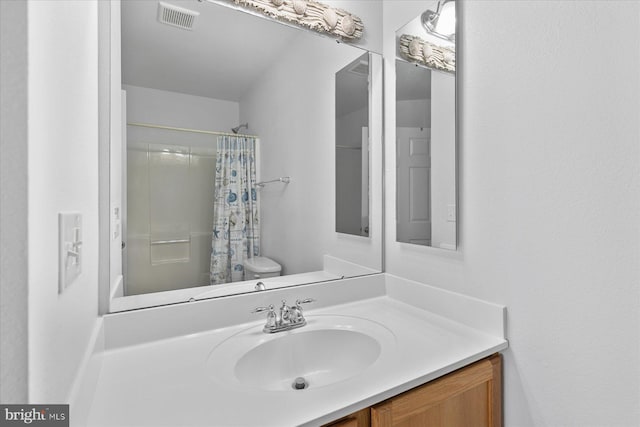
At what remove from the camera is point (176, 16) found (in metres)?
1.07

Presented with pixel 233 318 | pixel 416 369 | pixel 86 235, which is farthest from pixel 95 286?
pixel 416 369

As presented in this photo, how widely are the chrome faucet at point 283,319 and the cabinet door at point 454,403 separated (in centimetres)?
44

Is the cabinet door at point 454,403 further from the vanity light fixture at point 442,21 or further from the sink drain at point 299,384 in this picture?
the vanity light fixture at point 442,21

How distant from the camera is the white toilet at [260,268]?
3.92 ft

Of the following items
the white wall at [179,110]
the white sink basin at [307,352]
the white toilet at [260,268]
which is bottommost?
the white sink basin at [307,352]

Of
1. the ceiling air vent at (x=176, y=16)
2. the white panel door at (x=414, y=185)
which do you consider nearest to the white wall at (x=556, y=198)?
the white panel door at (x=414, y=185)

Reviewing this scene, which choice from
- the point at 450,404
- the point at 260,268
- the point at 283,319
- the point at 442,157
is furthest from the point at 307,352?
the point at 442,157

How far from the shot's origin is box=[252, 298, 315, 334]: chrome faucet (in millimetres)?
1089

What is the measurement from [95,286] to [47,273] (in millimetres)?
566

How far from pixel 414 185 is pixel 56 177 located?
46.4 inches

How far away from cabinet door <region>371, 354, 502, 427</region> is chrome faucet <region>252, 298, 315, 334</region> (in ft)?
1.45

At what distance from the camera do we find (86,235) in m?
0.70

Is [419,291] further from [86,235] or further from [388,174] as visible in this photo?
[86,235]

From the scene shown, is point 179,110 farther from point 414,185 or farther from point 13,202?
point 414,185
